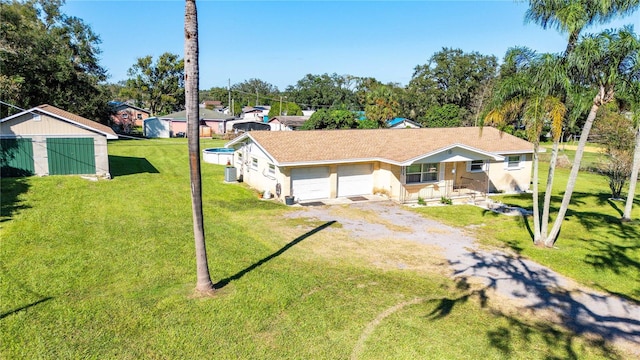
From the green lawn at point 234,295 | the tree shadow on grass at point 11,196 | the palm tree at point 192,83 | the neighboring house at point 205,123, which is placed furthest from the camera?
the neighboring house at point 205,123

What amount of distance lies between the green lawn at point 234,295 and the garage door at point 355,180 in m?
5.55

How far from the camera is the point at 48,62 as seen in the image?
37031 mm

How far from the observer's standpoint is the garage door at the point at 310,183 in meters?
20.1

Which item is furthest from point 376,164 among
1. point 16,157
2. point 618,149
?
point 16,157

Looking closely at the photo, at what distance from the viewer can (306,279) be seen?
10.7 meters

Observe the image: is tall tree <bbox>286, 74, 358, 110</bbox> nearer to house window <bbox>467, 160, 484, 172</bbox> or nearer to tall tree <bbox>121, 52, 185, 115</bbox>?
tall tree <bbox>121, 52, 185, 115</bbox>

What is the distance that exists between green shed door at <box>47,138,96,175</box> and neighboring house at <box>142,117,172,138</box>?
103 feet

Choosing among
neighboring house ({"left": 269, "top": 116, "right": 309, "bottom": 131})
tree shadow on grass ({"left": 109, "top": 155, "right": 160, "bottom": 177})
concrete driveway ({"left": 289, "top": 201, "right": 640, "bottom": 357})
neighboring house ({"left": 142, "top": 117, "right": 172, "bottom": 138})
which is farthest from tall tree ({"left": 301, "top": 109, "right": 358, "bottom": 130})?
concrete driveway ({"left": 289, "top": 201, "right": 640, "bottom": 357})

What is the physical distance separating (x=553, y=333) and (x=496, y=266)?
3934 mm

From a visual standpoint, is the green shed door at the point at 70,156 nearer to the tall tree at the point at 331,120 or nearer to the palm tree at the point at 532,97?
the palm tree at the point at 532,97

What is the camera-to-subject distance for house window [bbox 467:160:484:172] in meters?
23.5

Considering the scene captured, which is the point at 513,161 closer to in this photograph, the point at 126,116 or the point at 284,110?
the point at 284,110

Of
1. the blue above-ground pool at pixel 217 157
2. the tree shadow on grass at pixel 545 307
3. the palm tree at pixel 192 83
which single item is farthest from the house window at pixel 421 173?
the blue above-ground pool at pixel 217 157

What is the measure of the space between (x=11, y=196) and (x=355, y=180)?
15.6m
